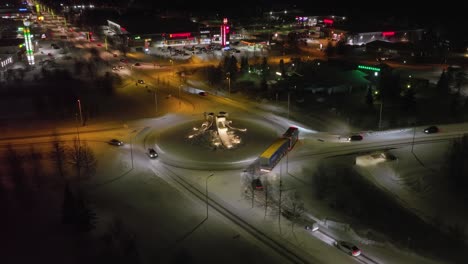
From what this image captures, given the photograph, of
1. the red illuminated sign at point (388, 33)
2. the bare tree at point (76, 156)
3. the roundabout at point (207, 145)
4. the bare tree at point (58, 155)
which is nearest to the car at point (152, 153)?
the roundabout at point (207, 145)

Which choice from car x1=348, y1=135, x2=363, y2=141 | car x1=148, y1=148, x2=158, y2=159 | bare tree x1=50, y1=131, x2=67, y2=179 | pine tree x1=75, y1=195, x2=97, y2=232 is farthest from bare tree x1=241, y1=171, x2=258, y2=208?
bare tree x1=50, y1=131, x2=67, y2=179

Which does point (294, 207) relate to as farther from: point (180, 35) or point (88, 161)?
point (180, 35)

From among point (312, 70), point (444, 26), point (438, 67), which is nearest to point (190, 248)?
point (312, 70)

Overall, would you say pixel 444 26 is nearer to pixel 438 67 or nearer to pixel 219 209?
pixel 438 67

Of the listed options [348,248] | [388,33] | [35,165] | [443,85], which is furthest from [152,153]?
[388,33]

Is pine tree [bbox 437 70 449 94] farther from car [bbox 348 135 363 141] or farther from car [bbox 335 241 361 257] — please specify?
car [bbox 335 241 361 257]

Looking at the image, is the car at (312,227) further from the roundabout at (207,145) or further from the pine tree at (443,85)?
the pine tree at (443,85)
